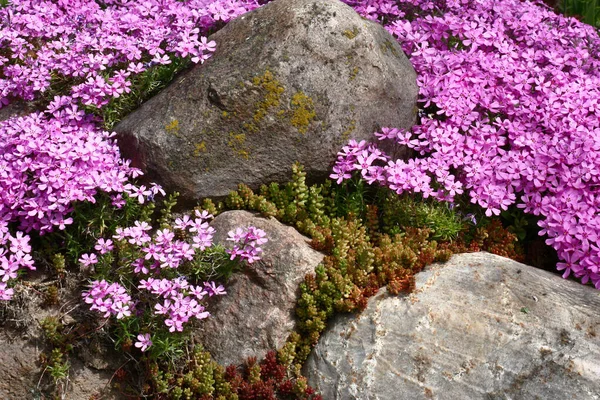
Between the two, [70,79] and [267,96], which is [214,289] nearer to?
[267,96]

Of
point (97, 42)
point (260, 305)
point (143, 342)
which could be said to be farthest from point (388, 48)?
point (143, 342)

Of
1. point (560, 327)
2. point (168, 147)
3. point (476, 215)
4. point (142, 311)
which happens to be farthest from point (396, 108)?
point (142, 311)

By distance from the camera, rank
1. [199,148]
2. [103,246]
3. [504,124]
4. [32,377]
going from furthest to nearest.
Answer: [504,124] → [199,148] → [103,246] → [32,377]

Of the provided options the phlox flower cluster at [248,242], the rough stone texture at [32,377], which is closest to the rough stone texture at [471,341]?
the phlox flower cluster at [248,242]

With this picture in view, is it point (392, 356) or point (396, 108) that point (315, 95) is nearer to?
point (396, 108)

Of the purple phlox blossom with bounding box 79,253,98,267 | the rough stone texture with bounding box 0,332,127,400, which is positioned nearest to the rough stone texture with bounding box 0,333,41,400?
the rough stone texture with bounding box 0,332,127,400

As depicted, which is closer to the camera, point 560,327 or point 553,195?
point 560,327
